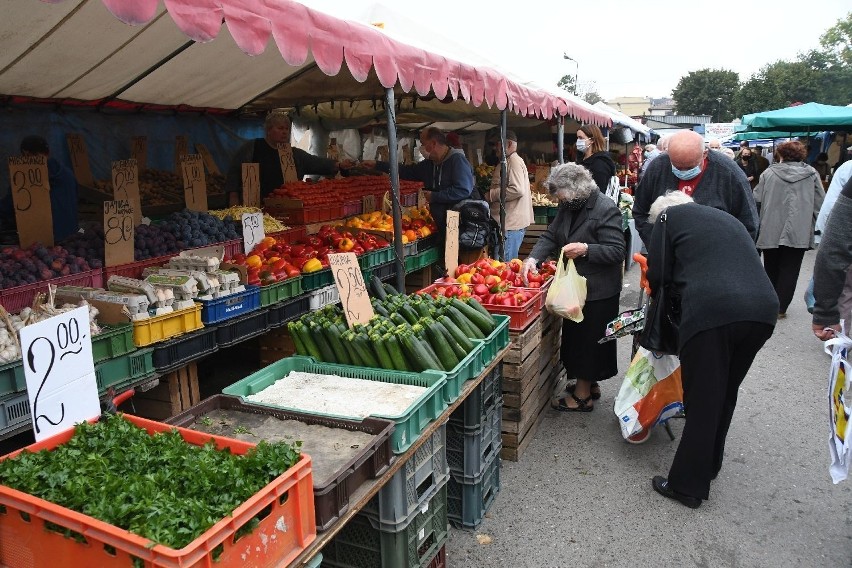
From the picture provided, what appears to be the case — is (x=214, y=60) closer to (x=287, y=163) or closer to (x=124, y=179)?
(x=287, y=163)

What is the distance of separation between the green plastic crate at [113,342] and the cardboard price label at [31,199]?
1435 millimetres

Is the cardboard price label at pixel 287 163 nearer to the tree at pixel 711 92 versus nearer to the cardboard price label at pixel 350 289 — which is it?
the cardboard price label at pixel 350 289

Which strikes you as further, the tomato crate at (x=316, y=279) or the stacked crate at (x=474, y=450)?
the tomato crate at (x=316, y=279)

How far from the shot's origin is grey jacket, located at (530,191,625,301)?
16.0 feet

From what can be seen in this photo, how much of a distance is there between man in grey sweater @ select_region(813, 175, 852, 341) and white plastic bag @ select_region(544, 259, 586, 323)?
174cm

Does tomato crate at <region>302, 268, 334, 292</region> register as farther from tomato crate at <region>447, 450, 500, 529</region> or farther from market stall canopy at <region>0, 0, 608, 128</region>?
tomato crate at <region>447, 450, 500, 529</region>

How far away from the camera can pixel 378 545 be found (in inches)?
105

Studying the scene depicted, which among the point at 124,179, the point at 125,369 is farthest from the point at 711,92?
the point at 125,369

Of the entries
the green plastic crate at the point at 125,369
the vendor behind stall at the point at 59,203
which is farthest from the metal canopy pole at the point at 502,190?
the green plastic crate at the point at 125,369

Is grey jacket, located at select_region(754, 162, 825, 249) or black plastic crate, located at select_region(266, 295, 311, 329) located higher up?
grey jacket, located at select_region(754, 162, 825, 249)

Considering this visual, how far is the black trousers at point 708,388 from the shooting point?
3.62m

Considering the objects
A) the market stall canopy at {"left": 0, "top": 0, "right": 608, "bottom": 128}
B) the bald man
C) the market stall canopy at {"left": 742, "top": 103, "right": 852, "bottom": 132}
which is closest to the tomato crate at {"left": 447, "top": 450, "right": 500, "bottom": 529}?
the market stall canopy at {"left": 0, "top": 0, "right": 608, "bottom": 128}

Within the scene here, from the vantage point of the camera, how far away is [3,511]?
1.83 metres

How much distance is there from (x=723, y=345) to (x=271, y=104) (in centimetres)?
764
